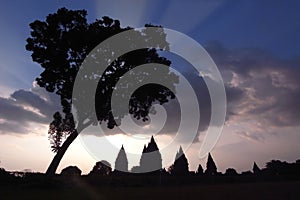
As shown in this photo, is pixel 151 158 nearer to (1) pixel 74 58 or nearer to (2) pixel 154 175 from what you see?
(2) pixel 154 175

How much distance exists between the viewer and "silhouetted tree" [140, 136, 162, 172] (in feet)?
230

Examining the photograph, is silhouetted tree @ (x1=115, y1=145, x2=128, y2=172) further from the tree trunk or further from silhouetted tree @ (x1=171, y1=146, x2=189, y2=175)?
the tree trunk

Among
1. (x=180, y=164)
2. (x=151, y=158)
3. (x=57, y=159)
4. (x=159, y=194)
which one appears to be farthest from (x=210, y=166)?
(x=159, y=194)

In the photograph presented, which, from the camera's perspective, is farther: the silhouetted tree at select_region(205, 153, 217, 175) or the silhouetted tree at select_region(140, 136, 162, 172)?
the silhouetted tree at select_region(205, 153, 217, 175)

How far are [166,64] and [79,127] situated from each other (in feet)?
37.0

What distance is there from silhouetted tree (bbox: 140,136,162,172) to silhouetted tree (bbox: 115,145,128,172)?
359 centimetres

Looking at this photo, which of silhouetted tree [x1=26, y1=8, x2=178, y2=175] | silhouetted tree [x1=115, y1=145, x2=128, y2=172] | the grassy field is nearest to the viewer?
the grassy field

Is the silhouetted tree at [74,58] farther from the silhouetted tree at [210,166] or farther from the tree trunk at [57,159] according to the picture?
the silhouetted tree at [210,166]

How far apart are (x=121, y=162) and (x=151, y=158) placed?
7.23 m

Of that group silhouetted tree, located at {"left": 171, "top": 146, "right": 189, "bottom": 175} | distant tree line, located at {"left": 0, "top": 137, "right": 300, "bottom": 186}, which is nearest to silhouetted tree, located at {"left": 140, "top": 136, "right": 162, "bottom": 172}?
distant tree line, located at {"left": 0, "top": 137, "right": 300, "bottom": 186}

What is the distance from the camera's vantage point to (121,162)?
69.9m

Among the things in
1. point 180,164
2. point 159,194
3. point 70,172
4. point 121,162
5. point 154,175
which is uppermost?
point 180,164

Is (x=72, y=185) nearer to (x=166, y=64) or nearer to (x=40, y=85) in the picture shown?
(x=40, y=85)

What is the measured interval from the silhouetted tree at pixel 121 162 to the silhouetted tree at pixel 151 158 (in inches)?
141
